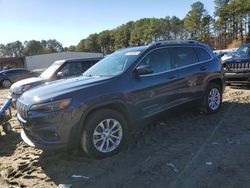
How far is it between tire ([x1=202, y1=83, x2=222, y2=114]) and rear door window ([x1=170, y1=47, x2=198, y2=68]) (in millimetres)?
847

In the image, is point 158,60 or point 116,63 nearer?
point 116,63

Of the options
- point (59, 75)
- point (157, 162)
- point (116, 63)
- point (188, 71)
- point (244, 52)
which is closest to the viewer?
point (157, 162)

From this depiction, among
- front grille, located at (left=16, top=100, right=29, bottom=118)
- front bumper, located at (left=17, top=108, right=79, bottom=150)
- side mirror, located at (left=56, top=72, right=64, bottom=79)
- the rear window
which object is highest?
the rear window

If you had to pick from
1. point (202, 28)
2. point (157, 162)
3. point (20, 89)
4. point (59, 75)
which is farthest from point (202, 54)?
point (202, 28)

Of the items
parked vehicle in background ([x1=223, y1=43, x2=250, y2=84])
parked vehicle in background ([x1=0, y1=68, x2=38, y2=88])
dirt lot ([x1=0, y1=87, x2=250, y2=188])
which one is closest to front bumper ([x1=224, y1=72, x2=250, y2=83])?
parked vehicle in background ([x1=223, y1=43, x2=250, y2=84])

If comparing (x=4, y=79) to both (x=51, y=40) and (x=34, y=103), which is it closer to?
(x=34, y=103)

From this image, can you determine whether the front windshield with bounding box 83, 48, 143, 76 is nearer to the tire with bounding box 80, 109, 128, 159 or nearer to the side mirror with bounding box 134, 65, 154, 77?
the side mirror with bounding box 134, 65, 154, 77

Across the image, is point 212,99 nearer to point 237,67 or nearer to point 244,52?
point 237,67

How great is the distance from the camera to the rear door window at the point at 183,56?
6842 mm

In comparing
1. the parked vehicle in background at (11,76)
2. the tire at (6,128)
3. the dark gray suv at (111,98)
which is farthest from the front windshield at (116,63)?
the parked vehicle in background at (11,76)

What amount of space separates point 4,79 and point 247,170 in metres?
22.8

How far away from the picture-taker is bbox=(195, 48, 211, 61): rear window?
765cm

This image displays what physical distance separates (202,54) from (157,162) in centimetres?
364

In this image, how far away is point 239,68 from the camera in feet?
39.2
